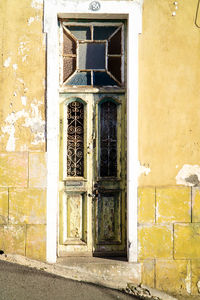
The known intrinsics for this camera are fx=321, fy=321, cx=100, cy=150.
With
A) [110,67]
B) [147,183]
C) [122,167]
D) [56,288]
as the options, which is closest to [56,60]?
[110,67]

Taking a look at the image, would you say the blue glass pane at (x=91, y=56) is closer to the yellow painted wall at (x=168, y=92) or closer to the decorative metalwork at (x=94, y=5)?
the decorative metalwork at (x=94, y=5)

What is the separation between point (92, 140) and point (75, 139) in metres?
0.25

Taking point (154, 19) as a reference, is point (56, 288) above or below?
below

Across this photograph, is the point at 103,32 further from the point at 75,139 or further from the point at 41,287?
the point at 41,287

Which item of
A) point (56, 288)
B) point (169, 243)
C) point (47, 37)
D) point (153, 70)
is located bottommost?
point (56, 288)

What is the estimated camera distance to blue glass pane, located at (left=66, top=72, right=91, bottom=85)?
4.66 meters

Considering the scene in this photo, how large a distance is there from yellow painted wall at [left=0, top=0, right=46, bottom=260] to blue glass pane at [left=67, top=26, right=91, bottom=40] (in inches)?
19.5

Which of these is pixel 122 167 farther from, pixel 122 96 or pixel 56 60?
pixel 56 60

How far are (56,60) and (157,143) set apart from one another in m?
1.79

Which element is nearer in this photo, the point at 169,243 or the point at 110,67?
the point at 169,243

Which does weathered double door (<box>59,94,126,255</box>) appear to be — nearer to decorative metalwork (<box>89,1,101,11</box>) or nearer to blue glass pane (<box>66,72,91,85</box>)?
blue glass pane (<box>66,72,91,85</box>)

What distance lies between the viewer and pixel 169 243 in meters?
4.38

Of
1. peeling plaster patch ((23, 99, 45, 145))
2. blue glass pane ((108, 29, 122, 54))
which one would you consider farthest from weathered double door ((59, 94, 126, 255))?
blue glass pane ((108, 29, 122, 54))

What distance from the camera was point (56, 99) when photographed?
14.4ft
